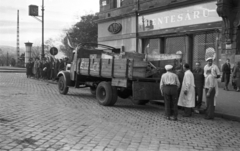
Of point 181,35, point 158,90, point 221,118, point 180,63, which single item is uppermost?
point 181,35

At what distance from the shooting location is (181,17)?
16.2 m

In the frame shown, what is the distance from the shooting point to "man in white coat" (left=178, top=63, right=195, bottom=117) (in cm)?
757

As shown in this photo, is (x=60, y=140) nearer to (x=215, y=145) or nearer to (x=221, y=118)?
(x=215, y=145)

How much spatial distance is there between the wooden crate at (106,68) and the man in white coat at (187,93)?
2.47m

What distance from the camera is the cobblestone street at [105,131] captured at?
4.63 meters

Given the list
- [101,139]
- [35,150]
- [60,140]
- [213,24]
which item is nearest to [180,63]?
[101,139]

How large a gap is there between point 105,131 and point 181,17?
12.3 m

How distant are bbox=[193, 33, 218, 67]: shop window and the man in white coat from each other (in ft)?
25.9

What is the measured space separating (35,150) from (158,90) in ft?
15.9

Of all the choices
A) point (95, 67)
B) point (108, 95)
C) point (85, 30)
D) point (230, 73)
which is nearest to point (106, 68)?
point (95, 67)

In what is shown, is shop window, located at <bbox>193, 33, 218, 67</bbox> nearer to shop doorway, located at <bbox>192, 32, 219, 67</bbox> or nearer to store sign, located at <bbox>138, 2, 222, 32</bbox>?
shop doorway, located at <bbox>192, 32, 219, 67</bbox>

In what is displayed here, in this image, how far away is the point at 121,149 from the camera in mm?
4461

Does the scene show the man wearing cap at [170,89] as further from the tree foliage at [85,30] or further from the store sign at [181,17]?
the tree foliage at [85,30]

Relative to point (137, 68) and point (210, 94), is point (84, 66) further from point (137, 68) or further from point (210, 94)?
point (210, 94)
